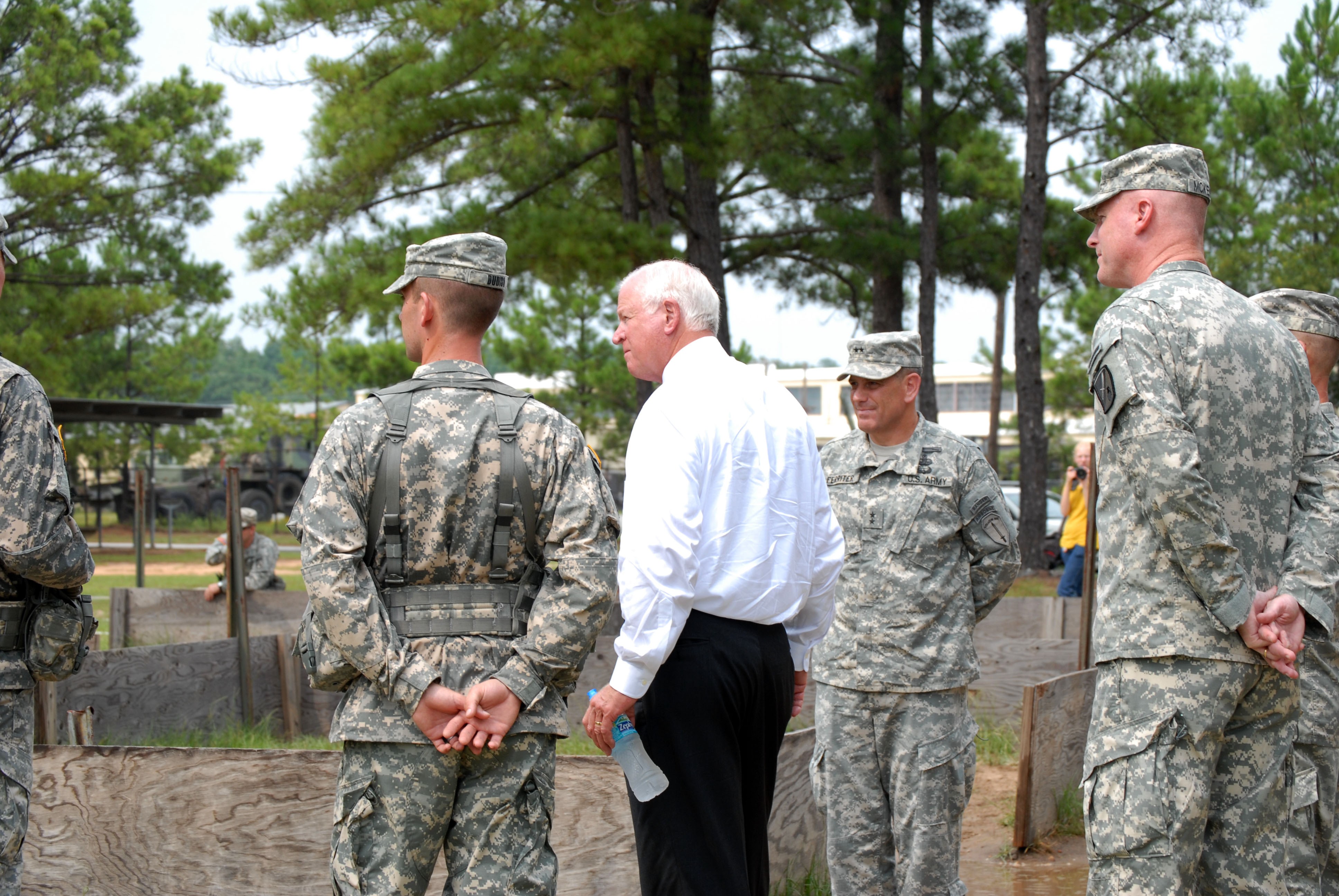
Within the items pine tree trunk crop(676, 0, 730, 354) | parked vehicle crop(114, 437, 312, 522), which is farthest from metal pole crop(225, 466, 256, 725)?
parked vehicle crop(114, 437, 312, 522)

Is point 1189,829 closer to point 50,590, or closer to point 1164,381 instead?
point 1164,381

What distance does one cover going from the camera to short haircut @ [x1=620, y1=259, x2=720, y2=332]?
2824 millimetres

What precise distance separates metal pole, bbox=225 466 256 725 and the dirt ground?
3820 mm

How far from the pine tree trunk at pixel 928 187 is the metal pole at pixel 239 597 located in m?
8.83

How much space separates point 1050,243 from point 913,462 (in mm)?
11651

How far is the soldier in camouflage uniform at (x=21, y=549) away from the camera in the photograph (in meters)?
2.74

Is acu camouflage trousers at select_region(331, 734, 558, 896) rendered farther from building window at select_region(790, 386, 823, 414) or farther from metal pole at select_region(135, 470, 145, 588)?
building window at select_region(790, 386, 823, 414)

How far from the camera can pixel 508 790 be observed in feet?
8.51

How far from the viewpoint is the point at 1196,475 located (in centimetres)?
241

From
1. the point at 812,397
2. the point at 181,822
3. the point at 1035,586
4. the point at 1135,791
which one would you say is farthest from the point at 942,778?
the point at 812,397

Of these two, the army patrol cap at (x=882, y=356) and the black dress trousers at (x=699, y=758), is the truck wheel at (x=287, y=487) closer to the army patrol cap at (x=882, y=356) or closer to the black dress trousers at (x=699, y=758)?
the army patrol cap at (x=882, y=356)

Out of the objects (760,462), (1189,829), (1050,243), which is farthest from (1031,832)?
(1050,243)

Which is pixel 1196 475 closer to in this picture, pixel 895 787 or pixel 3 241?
pixel 895 787

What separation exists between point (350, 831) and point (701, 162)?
1070 centimetres
